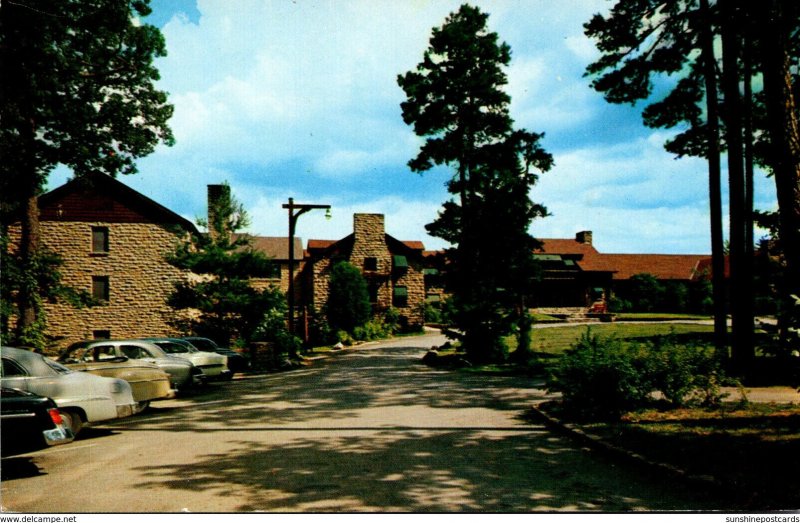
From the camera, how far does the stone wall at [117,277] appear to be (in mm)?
29219

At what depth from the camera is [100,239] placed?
29.8m

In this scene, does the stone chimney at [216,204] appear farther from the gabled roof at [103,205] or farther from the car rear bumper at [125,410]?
the car rear bumper at [125,410]

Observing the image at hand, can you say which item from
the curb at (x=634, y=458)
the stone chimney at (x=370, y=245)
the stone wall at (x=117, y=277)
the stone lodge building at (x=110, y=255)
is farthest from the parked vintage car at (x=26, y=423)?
the stone chimney at (x=370, y=245)

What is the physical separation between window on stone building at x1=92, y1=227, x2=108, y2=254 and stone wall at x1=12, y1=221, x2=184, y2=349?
23cm

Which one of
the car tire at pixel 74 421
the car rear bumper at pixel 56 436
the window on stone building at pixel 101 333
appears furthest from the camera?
the window on stone building at pixel 101 333

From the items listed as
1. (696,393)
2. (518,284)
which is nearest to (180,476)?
(696,393)

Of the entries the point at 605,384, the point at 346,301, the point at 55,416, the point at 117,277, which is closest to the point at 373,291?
the point at 346,301

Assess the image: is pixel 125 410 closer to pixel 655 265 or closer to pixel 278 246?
pixel 278 246

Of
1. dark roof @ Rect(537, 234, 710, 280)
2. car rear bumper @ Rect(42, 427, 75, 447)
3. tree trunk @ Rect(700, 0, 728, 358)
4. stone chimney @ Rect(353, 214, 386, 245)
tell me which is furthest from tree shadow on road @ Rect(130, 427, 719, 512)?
dark roof @ Rect(537, 234, 710, 280)

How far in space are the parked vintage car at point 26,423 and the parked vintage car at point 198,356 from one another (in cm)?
1008

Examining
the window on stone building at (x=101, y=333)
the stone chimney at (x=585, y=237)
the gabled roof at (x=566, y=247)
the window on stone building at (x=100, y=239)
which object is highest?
the stone chimney at (x=585, y=237)

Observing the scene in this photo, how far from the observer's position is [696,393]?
9203mm

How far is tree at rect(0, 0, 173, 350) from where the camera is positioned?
17641mm

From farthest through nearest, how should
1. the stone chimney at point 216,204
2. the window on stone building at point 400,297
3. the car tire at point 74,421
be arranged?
1. the window on stone building at point 400,297
2. the stone chimney at point 216,204
3. the car tire at point 74,421
